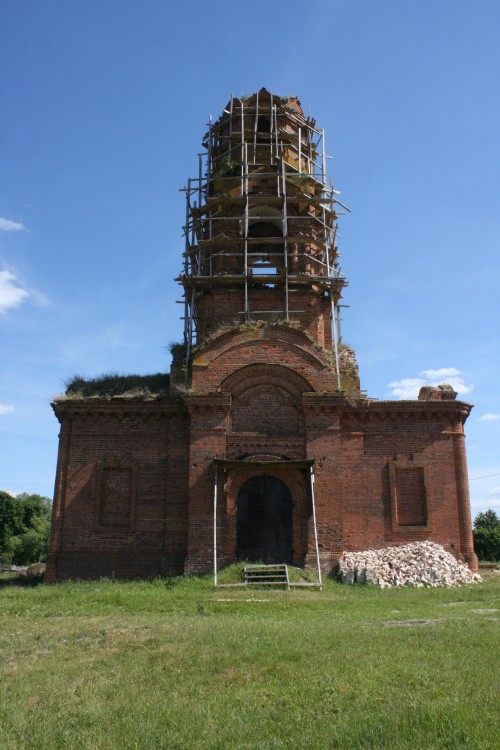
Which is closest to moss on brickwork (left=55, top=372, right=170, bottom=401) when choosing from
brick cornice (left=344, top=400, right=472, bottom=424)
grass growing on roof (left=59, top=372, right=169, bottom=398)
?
grass growing on roof (left=59, top=372, right=169, bottom=398)

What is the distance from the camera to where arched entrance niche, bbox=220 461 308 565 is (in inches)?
725

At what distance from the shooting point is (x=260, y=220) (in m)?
23.0

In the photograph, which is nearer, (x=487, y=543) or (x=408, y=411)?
(x=408, y=411)

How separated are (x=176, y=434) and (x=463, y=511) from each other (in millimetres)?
9033

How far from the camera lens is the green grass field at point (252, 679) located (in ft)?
18.9

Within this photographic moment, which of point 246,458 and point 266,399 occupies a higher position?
point 266,399

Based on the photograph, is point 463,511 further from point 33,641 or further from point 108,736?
point 108,736

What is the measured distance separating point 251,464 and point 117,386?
19.3ft

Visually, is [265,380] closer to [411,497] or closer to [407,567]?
[411,497]

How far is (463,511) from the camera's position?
1958 centimetres

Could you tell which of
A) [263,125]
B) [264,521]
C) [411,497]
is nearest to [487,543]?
[411,497]

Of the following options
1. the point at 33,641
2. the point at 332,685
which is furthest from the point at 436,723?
the point at 33,641

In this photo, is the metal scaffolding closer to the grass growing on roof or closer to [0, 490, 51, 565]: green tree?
the grass growing on roof

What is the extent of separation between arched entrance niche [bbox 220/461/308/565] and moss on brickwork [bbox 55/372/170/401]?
12.8 feet
